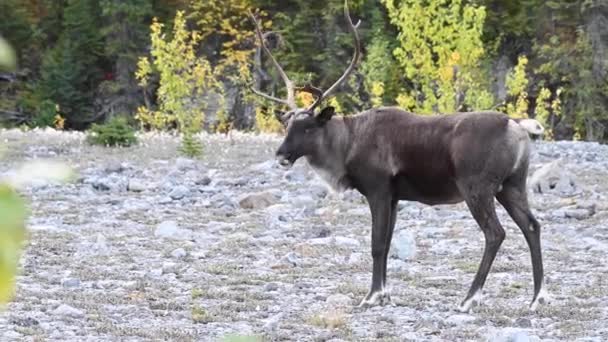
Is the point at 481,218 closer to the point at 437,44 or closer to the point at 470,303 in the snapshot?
the point at 470,303

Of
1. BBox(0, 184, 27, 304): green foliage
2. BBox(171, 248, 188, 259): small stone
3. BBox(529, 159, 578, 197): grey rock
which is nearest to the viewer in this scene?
BBox(0, 184, 27, 304): green foliage

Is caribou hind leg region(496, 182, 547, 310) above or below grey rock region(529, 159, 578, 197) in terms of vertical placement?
above

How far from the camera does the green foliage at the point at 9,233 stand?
717 mm

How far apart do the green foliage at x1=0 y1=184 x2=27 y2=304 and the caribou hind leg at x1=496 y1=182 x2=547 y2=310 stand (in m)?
6.94

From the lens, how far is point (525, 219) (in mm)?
7625

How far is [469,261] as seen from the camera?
9.74 metres

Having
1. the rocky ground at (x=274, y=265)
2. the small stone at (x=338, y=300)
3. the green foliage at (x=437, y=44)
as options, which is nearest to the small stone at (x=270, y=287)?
the rocky ground at (x=274, y=265)

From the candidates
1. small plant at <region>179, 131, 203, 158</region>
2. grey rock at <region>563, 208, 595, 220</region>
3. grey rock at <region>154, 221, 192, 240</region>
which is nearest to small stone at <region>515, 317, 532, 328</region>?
grey rock at <region>154, 221, 192, 240</region>

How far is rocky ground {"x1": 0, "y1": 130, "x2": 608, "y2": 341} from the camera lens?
263 inches

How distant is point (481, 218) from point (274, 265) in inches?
95.0

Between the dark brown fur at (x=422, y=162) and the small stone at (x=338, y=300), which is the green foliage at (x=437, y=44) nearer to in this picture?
the dark brown fur at (x=422, y=162)

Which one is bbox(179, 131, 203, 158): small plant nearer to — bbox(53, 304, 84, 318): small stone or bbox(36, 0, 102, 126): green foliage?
bbox(53, 304, 84, 318): small stone

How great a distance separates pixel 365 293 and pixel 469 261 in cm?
197

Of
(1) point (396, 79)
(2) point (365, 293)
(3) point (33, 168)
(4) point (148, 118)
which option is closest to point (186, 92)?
(4) point (148, 118)
